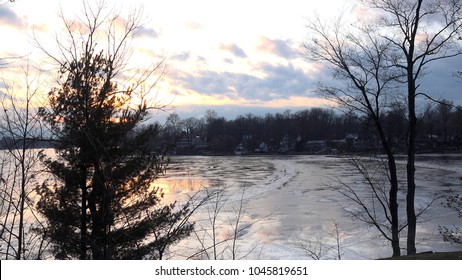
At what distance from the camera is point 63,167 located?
9.61 metres

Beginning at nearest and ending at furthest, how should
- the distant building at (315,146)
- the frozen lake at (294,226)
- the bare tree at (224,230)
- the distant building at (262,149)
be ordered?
the bare tree at (224,230), the frozen lake at (294,226), the distant building at (315,146), the distant building at (262,149)

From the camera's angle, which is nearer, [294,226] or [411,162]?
[411,162]

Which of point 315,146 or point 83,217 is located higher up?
point 315,146

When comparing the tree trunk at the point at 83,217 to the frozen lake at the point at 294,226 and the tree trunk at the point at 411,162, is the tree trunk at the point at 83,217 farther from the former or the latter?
the tree trunk at the point at 411,162

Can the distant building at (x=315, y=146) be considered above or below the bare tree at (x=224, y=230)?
above

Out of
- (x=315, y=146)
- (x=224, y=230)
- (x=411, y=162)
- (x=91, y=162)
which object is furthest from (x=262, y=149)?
(x=91, y=162)

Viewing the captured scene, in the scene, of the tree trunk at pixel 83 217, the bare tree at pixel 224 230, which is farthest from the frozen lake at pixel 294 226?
the tree trunk at pixel 83 217

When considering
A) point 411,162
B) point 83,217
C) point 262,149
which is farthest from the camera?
point 262,149

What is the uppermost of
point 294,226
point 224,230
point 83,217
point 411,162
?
point 411,162

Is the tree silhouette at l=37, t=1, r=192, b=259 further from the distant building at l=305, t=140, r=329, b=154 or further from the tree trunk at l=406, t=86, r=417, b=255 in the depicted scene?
the distant building at l=305, t=140, r=329, b=154

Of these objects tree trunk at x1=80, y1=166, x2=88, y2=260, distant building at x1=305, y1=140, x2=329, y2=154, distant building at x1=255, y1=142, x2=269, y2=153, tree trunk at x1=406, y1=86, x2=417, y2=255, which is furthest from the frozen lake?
distant building at x1=255, y1=142, x2=269, y2=153

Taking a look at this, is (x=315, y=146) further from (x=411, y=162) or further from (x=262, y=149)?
(x=411, y=162)

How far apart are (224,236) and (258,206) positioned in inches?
266
